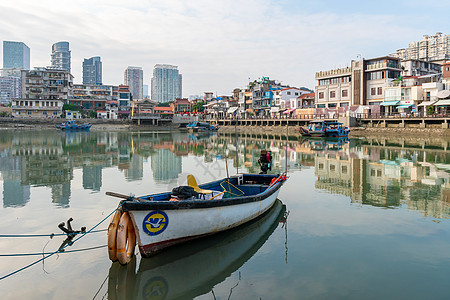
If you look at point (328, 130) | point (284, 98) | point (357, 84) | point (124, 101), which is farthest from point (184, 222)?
point (124, 101)

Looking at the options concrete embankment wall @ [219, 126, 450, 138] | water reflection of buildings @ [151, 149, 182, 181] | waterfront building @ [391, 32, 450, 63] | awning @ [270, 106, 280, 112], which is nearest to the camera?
water reflection of buildings @ [151, 149, 182, 181]

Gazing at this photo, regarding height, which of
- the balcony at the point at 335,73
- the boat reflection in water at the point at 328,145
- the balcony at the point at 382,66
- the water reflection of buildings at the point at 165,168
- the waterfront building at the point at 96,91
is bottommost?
the water reflection of buildings at the point at 165,168

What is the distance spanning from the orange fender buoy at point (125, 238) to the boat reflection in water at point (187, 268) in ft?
0.91

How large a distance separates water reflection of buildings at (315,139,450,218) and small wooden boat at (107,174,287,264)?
6.30m

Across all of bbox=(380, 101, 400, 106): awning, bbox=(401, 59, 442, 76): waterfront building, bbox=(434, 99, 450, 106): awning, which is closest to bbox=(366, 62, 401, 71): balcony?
bbox=(401, 59, 442, 76): waterfront building

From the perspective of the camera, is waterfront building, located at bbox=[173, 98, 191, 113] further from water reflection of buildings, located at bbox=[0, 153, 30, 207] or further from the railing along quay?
water reflection of buildings, located at bbox=[0, 153, 30, 207]

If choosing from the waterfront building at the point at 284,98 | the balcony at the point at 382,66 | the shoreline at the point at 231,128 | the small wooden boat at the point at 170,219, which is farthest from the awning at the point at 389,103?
the small wooden boat at the point at 170,219

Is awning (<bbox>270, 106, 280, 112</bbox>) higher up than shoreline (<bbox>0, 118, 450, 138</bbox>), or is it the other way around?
awning (<bbox>270, 106, 280, 112</bbox>)

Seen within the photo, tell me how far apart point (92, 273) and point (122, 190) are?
793cm

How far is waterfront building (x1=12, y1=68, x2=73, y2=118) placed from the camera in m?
79.7

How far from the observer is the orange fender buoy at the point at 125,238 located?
694 centimetres

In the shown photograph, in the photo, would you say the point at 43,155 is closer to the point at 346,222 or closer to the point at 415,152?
the point at 346,222

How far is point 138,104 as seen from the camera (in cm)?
9019

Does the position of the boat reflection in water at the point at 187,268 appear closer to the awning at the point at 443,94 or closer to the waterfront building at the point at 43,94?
the awning at the point at 443,94
